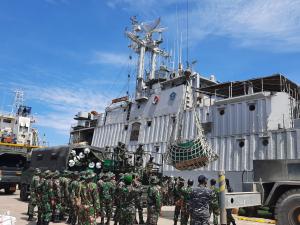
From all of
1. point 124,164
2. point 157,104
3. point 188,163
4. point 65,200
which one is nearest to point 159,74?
point 157,104

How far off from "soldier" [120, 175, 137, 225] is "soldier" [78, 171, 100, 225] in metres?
0.89

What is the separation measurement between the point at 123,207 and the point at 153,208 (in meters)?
0.80

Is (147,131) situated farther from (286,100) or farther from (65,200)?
(65,200)

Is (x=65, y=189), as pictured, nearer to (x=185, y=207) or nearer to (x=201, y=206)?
(x=185, y=207)

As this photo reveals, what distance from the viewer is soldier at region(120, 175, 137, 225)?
846 centimetres

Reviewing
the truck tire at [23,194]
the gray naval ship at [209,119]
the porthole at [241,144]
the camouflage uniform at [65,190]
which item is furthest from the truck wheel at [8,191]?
the porthole at [241,144]

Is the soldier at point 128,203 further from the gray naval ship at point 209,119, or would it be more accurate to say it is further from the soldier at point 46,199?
the gray naval ship at point 209,119

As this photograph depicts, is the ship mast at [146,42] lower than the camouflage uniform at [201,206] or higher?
higher

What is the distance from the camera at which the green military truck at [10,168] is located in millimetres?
18328

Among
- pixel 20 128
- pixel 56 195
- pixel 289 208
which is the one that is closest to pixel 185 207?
pixel 289 208

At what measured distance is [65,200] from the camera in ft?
33.9

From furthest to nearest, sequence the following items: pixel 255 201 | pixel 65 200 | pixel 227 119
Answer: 1. pixel 227 119
2. pixel 65 200
3. pixel 255 201

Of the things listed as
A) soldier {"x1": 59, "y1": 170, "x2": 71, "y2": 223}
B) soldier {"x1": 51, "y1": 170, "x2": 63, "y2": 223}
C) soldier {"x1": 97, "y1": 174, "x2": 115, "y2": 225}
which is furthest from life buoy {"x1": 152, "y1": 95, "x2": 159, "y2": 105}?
soldier {"x1": 97, "y1": 174, "x2": 115, "y2": 225}

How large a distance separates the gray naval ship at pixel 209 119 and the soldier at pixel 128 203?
14.3ft
